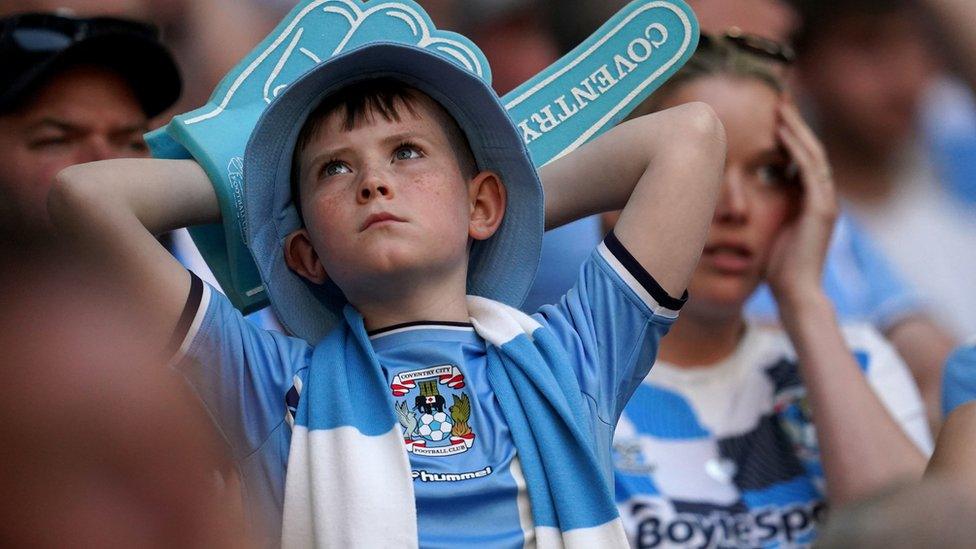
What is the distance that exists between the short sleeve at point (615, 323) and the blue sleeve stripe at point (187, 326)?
17.6 inches

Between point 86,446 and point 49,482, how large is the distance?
0.03 m

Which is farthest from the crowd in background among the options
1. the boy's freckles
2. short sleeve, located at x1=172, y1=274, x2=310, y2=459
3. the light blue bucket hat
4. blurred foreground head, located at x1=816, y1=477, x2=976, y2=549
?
the light blue bucket hat

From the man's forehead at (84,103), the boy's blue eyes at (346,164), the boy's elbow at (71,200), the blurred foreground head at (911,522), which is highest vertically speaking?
the man's forehead at (84,103)

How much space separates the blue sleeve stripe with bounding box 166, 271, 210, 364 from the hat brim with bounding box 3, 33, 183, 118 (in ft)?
2.82

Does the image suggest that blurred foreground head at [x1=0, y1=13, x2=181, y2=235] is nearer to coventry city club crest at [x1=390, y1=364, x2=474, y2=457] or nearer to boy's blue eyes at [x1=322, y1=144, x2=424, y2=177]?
boy's blue eyes at [x1=322, y1=144, x2=424, y2=177]

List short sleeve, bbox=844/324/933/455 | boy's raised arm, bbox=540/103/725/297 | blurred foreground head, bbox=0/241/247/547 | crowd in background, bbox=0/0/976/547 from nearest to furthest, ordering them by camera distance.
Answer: blurred foreground head, bbox=0/241/247/547 < boy's raised arm, bbox=540/103/725/297 < crowd in background, bbox=0/0/976/547 < short sleeve, bbox=844/324/933/455

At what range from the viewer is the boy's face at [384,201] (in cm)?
160

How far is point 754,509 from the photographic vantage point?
234 cm

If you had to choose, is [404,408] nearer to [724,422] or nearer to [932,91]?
[724,422]

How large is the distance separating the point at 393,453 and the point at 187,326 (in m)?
0.29

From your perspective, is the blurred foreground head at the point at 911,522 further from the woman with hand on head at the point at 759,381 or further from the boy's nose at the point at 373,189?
the woman with hand on head at the point at 759,381

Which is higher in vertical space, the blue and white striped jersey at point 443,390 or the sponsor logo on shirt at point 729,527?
the blue and white striped jersey at point 443,390

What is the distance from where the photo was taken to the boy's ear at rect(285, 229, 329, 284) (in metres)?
1.73

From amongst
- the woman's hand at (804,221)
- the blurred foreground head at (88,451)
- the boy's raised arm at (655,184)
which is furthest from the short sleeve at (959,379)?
the blurred foreground head at (88,451)
